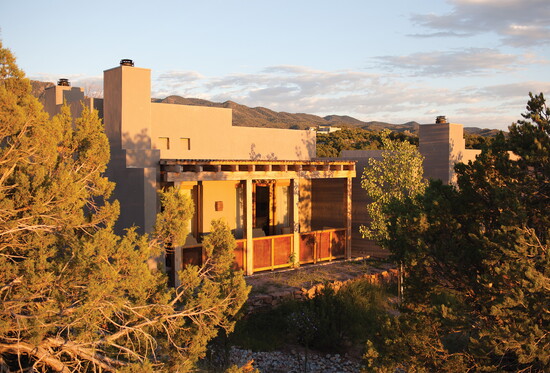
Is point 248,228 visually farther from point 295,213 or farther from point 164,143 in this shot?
point 164,143

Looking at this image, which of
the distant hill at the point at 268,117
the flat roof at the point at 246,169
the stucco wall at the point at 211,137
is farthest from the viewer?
the distant hill at the point at 268,117

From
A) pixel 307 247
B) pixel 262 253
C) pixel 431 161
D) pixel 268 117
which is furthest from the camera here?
pixel 268 117

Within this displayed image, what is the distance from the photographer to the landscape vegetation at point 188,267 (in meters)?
6.62

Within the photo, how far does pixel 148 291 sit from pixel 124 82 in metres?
7.40

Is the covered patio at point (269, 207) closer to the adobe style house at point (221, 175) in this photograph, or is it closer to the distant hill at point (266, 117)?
the adobe style house at point (221, 175)

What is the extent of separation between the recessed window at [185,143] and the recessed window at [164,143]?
0.49 meters

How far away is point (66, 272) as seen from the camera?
271 inches

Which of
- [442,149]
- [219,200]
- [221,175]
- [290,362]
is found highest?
[442,149]

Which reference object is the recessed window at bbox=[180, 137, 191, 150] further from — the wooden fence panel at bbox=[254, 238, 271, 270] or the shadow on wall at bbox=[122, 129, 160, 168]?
the wooden fence panel at bbox=[254, 238, 271, 270]

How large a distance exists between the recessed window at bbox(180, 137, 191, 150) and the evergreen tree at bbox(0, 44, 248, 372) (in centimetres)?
830

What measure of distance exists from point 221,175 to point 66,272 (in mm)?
7252

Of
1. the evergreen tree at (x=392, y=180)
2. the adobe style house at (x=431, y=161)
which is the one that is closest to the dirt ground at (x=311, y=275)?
the adobe style house at (x=431, y=161)

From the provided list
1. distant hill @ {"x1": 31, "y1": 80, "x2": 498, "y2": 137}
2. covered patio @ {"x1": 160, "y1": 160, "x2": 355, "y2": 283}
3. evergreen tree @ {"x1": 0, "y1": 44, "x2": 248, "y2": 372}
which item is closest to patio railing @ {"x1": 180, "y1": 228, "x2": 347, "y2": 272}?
covered patio @ {"x1": 160, "y1": 160, "x2": 355, "y2": 283}

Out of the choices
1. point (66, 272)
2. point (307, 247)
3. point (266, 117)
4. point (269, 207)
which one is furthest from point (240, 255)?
point (266, 117)
